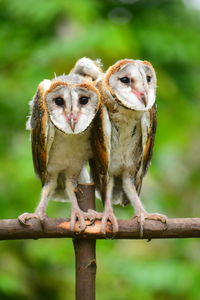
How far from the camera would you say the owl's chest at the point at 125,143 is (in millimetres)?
2611

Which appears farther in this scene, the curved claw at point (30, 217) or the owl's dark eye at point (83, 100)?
the owl's dark eye at point (83, 100)

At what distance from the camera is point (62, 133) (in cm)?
255

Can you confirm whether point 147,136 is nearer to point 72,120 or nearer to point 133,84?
point 133,84

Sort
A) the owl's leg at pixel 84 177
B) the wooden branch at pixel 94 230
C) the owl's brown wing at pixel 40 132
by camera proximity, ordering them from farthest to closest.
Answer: the owl's leg at pixel 84 177
the owl's brown wing at pixel 40 132
the wooden branch at pixel 94 230

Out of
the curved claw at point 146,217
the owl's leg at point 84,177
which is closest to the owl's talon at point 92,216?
the curved claw at point 146,217

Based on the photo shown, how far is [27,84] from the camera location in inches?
169

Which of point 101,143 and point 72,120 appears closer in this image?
point 72,120

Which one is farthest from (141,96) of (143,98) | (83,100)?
(83,100)

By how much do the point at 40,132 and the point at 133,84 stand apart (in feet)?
1.44

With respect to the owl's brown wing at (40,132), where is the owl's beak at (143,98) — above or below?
above

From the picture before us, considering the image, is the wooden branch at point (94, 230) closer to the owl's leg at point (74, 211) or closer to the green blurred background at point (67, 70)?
the owl's leg at point (74, 211)

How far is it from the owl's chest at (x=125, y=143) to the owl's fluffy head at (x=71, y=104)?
0.96ft

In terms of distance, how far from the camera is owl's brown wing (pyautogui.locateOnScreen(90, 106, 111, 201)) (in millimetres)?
2473

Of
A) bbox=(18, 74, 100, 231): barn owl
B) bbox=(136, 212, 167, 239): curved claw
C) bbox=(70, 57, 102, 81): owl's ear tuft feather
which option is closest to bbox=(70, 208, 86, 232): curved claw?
bbox=(18, 74, 100, 231): barn owl
